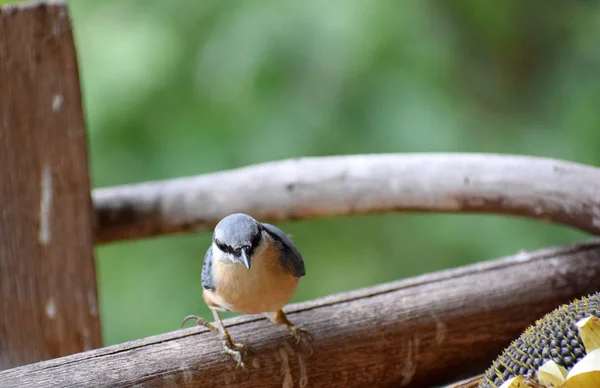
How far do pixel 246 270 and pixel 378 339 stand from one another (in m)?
0.23

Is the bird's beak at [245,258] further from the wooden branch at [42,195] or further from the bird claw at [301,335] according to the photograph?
the wooden branch at [42,195]

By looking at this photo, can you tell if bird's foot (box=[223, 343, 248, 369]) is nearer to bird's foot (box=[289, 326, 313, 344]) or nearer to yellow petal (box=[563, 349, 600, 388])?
bird's foot (box=[289, 326, 313, 344])

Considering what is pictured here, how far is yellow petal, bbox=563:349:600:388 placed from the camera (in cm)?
68

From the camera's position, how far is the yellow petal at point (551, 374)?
0.71 meters

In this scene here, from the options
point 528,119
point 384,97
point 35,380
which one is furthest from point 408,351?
point 528,119

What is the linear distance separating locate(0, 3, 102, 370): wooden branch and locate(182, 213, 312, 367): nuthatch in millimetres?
398

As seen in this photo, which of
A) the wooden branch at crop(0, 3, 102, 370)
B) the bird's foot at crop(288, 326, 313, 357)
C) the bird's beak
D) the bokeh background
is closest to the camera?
the bird's beak

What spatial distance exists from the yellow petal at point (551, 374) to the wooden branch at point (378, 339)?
1.01 feet

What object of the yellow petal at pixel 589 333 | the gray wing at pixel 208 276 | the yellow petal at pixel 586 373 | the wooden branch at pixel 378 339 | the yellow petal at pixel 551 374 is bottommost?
the wooden branch at pixel 378 339

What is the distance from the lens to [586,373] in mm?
679

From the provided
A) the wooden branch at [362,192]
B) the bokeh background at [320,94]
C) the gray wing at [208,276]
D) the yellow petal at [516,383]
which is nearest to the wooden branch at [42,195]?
the wooden branch at [362,192]

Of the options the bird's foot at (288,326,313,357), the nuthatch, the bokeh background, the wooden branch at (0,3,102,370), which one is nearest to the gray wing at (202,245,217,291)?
the nuthatch

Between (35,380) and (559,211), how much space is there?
33.3 inches

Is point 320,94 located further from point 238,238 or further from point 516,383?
point 516,383
